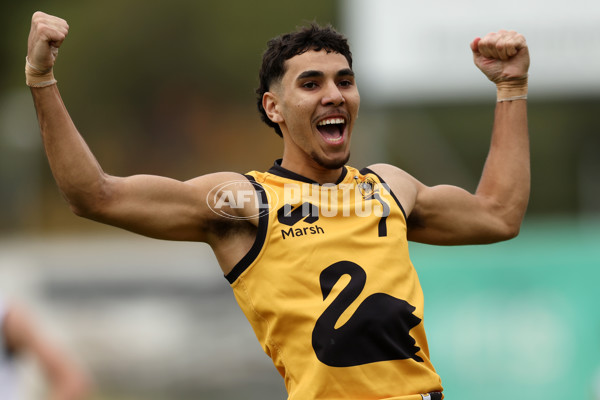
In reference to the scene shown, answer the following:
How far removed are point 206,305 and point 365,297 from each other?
22.7ft

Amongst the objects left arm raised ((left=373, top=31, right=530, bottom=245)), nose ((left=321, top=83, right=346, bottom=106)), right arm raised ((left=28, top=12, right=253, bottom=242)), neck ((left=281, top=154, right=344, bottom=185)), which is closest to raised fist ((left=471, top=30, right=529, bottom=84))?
left arm raised ((left=373, top=31, right=530, bottom=245))

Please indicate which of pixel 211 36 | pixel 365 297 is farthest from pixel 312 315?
pixel 211 36

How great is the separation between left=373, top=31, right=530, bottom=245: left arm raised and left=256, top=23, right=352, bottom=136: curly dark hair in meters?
0.61

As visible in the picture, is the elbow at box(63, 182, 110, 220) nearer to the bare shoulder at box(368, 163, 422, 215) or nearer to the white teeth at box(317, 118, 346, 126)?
the white teeth at box(317, 118, 346, 126)

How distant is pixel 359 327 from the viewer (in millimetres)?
3900

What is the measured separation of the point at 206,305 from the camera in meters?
10.7

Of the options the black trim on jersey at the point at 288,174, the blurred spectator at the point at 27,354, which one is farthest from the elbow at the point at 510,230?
the blurred spectator at the point at 27,354

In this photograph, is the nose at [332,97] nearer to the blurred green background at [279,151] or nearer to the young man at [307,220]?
the young man at [307,220]

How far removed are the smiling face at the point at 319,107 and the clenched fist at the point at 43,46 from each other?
104cm

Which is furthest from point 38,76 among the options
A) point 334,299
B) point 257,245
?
point 334,299

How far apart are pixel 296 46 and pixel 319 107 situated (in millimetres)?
310

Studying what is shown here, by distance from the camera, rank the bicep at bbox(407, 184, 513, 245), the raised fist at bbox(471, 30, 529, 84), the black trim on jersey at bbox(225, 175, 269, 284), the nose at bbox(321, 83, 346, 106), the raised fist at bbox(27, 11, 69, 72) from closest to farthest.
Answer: the raised fist at bbox(27, 11, 69, 72), the black trim on jersey at bbox(225, 175, 269, 284), the nose at bbox(321, 83, 346, 106), the bicep at bbox(407, 184, 513, 245), the raised fist at bbox(471, 30, 529, 84)

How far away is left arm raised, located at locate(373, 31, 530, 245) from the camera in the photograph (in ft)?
14.8

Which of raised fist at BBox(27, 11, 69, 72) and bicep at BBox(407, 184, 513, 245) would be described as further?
bicep at BBox(407, 184, 513, 245)
